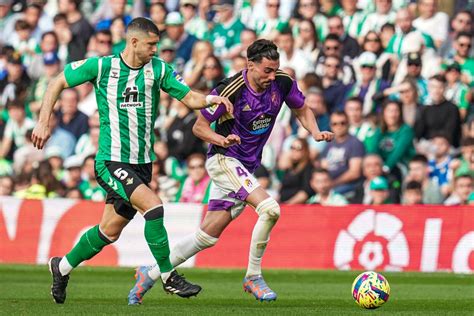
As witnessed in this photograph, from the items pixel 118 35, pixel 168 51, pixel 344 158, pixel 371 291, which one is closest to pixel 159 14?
pixel 118 35

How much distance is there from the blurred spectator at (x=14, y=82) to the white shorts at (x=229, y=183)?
37.5ft

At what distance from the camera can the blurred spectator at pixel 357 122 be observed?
61.9 ft

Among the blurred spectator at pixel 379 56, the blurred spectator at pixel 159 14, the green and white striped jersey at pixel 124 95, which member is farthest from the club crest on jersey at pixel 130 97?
the blurred spectator at pixel 159 14

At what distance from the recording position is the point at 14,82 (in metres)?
22.9

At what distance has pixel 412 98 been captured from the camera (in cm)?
1867

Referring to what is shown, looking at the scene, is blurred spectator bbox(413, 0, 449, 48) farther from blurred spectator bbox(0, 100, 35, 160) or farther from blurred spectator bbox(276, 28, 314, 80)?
blurred spectator bbox(0, 100, 35, 160)

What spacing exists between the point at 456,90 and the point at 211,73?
4.31 meters

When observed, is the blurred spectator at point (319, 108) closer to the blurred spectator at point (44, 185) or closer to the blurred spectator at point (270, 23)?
the blurred spectator at point (270, 23)

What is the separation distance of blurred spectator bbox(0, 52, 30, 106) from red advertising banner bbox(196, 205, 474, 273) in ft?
20.3

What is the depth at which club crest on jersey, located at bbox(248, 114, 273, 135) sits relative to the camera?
11773mm

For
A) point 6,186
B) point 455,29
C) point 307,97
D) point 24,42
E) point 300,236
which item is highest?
point 455,29

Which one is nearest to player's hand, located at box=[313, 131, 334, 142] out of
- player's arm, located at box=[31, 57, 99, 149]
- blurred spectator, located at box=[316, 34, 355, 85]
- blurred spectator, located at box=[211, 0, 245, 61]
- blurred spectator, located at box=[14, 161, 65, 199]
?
player's arm, located at box=[31, 57, 99, 149]

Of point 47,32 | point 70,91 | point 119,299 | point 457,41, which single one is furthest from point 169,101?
point 119,299

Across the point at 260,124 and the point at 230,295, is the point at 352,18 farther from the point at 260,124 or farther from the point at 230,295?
the point at 260,124
